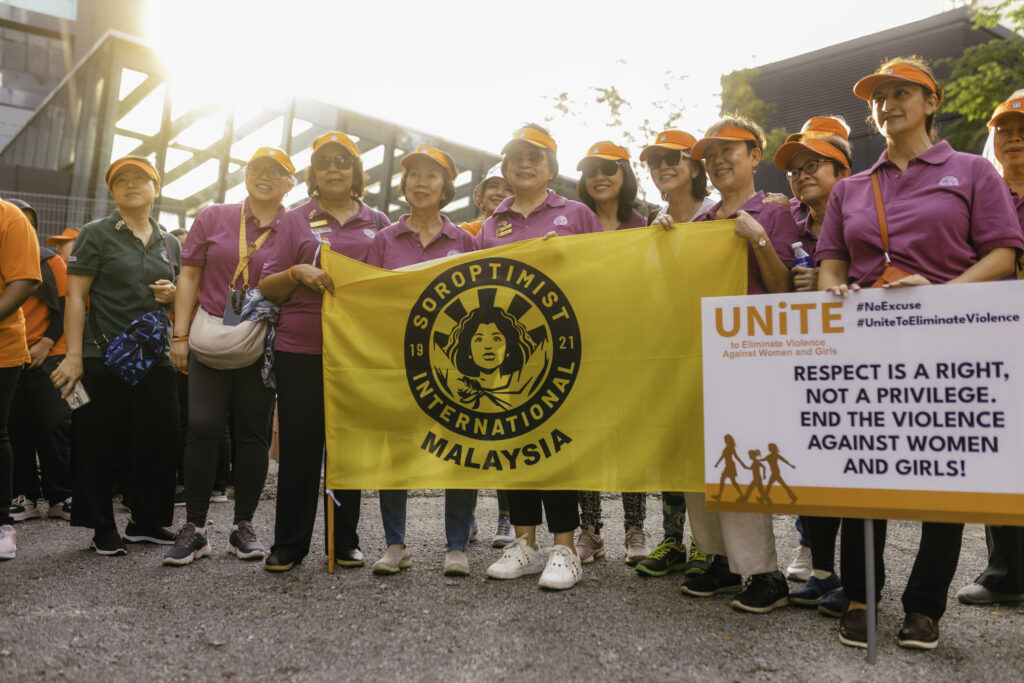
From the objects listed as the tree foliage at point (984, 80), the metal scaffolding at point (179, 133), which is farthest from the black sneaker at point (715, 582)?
the tree foliage at point (984, 80)

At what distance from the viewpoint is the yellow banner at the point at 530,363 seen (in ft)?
12.2

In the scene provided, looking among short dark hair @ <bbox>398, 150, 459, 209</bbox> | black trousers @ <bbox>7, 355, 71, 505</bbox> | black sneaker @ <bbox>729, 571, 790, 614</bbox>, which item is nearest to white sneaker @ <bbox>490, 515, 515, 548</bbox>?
black sneaker @ <bbox>729, 571, 790, 614</bbox>

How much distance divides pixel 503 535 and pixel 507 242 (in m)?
1.86

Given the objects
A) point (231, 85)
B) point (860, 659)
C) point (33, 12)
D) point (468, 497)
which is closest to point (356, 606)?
point (468, 497)

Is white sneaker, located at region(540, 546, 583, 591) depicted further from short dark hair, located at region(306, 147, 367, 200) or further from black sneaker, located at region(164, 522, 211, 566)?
short dark hair, located at region(306, 147, 367, 200)

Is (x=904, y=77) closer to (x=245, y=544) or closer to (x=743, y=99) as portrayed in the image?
(x=245, y=544)

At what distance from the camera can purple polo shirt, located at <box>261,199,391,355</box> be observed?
4195mm

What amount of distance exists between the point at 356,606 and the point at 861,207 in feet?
8.68

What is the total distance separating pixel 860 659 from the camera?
2898 mm

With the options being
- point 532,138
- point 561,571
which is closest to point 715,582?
point 561,571

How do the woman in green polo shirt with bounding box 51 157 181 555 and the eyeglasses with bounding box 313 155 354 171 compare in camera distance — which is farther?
the woman in green polo shirt with bounding box 51 157 181 555

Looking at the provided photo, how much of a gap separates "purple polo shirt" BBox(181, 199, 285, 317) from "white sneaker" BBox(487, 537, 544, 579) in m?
1.97

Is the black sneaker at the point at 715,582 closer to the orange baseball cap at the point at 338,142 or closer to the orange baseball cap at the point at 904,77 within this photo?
Answer: the orange baseball cap at the point at 904,77

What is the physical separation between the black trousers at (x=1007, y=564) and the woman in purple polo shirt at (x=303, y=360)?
119 inches
